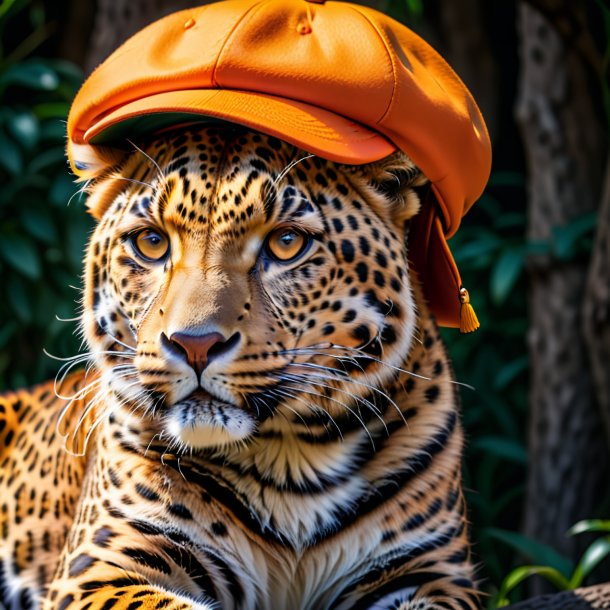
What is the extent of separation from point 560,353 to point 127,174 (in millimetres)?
2916

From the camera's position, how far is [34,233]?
5043mm

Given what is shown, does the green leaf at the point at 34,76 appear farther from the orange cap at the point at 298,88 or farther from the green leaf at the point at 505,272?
the orange cap at the point at 298,88

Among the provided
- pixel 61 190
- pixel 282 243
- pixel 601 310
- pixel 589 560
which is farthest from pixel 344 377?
pixel 61 190

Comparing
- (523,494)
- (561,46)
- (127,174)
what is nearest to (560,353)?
(523,494)

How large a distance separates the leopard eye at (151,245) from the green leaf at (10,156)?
3.12 metres

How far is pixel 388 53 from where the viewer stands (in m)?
2.00

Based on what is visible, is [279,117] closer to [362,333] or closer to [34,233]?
[362,333]

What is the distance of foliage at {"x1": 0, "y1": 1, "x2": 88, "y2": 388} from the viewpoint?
504 centimetres

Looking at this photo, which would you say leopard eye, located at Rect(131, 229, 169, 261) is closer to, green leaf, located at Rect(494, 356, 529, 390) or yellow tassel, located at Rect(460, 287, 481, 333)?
yellow tassel, located at Rect(460, 287, 481, 333)

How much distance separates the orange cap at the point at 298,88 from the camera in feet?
6.33

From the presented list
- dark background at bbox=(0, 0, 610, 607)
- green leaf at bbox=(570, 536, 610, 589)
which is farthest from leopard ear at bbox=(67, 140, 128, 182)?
dark background at bbox=(0, 0, 610, 607)

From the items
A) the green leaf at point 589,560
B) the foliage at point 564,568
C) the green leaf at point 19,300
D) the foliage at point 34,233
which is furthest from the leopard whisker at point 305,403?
the green leaf at point 19,300

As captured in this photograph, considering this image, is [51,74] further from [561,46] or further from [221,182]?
[221,182]

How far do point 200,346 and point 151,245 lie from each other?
0.32 meters
